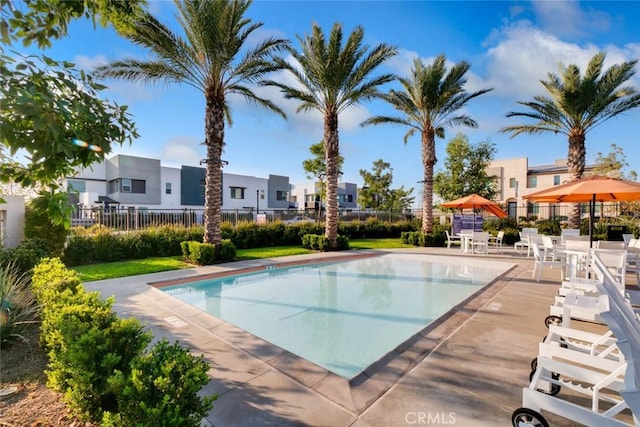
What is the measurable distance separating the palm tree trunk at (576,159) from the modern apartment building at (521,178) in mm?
20264

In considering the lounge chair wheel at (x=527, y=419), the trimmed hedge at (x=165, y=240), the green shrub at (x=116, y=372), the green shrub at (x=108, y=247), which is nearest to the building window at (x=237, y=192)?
the trimmed hedge at (x=165, y=240)

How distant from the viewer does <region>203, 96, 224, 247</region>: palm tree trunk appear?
1073 centimetres

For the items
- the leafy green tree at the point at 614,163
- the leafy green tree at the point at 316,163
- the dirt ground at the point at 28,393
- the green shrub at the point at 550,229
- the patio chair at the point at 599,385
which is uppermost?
the leafy green tree at the point at 316,163

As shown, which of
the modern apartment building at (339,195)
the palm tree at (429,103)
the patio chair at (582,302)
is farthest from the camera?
the modern apartment building at (339,195)

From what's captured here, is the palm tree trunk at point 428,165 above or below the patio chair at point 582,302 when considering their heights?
above

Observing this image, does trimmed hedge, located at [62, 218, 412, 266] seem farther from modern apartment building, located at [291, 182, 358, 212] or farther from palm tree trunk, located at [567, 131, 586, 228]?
modern apartment building, located at [291, 182, 358, 212]

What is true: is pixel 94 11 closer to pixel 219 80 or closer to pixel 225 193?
pixel 219 80

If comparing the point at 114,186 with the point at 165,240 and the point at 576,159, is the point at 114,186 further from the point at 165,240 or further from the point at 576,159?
the point at 576,159

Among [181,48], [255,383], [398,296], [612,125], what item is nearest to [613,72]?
[612,125]

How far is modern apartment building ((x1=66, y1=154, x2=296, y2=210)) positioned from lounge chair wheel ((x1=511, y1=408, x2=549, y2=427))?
104 ft

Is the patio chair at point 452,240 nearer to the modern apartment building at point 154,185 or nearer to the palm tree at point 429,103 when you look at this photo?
the palm tree at point 429,103

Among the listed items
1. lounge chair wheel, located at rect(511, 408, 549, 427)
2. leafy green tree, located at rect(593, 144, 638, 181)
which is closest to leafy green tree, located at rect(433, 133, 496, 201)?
leafy green tree, located at rect(593, 144, 638, 181)

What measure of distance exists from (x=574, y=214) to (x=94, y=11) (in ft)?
68.4

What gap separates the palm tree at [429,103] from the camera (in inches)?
607
